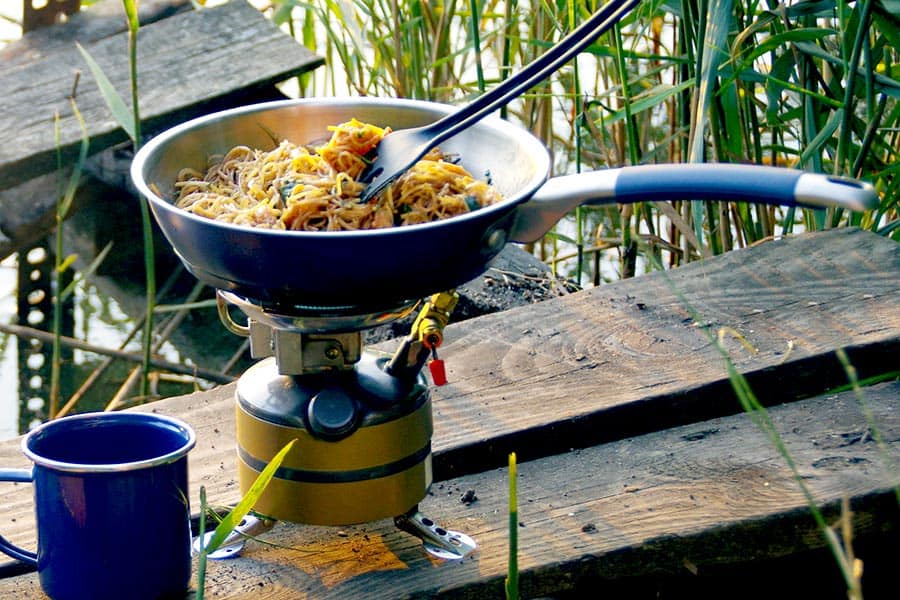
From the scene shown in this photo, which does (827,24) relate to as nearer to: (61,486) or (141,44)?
(141,44)

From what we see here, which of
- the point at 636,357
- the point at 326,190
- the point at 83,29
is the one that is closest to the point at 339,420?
the point at 326,190

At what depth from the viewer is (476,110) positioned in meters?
1.08

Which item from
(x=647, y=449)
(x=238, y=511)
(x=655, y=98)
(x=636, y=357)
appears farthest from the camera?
(x=655, y=98)

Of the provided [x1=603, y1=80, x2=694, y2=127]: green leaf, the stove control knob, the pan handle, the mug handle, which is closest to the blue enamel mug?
the mug handle

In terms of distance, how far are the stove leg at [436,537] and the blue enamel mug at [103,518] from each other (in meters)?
0.22

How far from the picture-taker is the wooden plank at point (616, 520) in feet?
4.08

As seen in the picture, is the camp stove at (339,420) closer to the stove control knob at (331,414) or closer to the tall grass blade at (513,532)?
the stove control knob at (331,414)

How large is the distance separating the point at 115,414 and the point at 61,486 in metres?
0.13

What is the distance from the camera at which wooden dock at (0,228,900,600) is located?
4.16ft

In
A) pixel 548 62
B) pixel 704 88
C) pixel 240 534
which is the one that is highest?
pixel 548 62

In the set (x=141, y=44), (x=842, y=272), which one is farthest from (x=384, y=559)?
(x=141, y=44)

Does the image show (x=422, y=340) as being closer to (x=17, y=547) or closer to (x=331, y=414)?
(x=331, y=414)

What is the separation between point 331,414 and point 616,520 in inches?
13.2

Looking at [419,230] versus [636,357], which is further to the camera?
[636,357]
